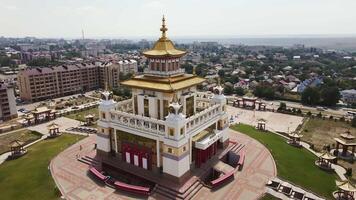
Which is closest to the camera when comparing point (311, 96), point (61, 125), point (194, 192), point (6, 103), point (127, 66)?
point (194, 192)

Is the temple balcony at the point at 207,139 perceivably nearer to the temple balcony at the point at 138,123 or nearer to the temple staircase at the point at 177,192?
Result: the temple staircase at the point at 177,192

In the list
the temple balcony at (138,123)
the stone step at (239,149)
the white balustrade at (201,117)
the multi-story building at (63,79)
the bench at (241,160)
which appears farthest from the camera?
the multi-story building at (63,79)

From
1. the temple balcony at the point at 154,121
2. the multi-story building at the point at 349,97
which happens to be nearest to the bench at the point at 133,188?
the temple balcony at the point at 154,121

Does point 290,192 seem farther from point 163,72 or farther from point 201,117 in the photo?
point 163,72

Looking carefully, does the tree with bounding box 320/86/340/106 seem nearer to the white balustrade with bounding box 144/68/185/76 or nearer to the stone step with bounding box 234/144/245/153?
the stone step with bounding box 234/144/245/153

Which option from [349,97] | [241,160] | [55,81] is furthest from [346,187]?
[55,81]

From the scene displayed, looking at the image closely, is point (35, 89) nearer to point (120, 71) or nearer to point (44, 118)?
point (44, 118)

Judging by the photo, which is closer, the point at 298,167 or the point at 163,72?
the point at 163,72
